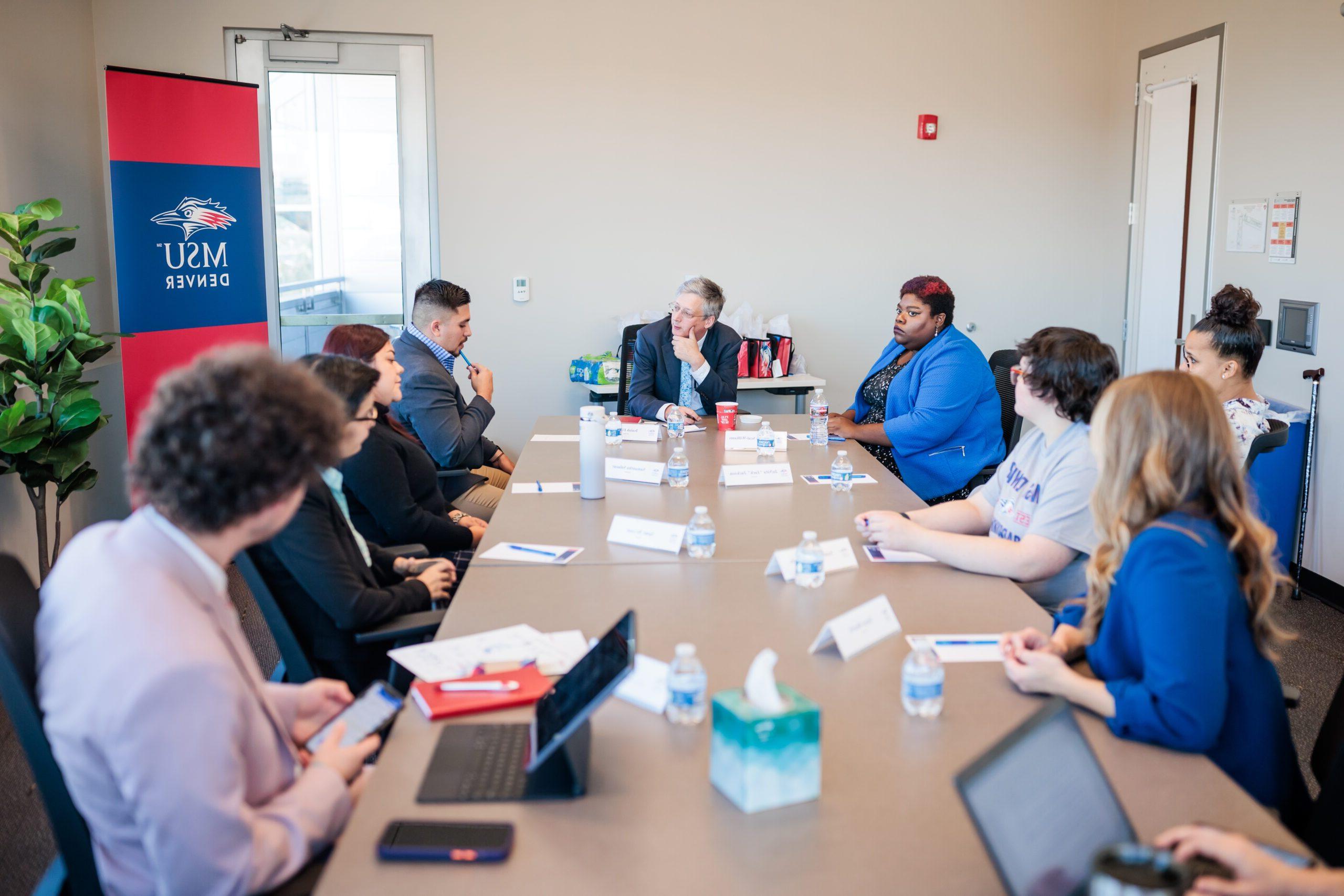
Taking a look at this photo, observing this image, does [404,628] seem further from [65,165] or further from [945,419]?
[65,165]

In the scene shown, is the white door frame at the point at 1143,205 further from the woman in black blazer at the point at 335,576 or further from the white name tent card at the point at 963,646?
the woman in black blazer at the point at 335,576

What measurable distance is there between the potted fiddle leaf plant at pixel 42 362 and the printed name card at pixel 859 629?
113 inches

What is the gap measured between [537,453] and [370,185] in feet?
8.53

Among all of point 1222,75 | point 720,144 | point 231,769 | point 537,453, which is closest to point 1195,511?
point 231,769

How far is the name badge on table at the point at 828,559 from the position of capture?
2363mm

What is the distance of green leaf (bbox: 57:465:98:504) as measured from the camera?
3.82 meters

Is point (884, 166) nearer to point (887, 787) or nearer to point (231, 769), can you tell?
point (887, 787)

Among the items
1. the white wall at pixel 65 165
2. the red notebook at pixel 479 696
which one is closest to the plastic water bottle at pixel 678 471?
the red notebook at pixel 479 696

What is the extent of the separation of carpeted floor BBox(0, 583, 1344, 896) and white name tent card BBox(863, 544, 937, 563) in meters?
1.36

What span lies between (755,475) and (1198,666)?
1.94m

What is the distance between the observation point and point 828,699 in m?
1.75

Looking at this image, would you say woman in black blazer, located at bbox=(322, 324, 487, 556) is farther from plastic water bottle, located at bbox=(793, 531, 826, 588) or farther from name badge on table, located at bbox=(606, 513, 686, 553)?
plastic water bottle, located at bbox=(793, 531, 826, 588)

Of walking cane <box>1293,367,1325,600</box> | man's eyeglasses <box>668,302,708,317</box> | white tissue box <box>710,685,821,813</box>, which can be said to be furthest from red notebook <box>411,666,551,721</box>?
walking cane <box>1293,367,1325,600</box>

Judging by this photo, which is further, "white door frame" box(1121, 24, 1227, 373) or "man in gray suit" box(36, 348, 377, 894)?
"white door frame" box(1121, 24, 1227, 373)
